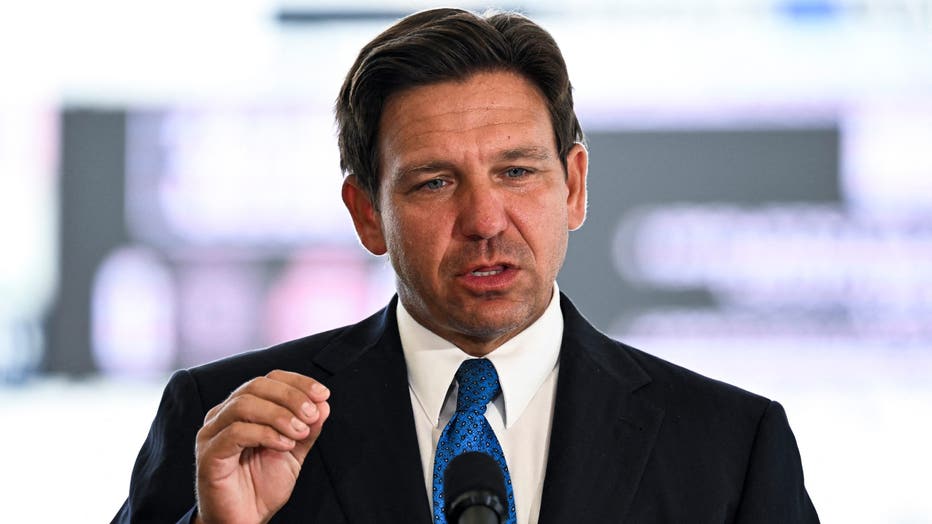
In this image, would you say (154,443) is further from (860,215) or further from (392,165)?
(860,215)

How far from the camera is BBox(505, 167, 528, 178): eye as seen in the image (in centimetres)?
210

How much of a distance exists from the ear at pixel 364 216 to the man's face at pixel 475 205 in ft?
0.34

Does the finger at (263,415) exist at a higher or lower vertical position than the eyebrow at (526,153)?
lower

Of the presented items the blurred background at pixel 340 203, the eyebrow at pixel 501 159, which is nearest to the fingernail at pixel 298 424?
the eyebrow at pixel 501 159

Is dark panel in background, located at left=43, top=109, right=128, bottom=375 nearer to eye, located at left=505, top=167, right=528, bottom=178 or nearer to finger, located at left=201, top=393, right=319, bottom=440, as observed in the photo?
eye, located at left=505, top=167, right=528, bottom=178

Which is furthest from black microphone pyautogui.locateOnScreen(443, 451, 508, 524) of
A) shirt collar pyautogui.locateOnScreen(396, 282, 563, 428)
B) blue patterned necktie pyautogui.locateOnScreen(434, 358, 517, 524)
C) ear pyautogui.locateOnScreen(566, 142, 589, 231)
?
ear pyautogui.locateOnScreen(566, 142, 589, 231)

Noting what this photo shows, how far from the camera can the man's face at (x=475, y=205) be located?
2041 mm

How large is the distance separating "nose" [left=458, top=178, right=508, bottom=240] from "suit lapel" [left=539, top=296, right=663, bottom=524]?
0.30 meters

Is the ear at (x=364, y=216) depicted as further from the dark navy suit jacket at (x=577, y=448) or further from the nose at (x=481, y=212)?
the nose at (x=481, y=212)

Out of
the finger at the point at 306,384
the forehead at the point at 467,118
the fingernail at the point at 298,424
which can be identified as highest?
the forehead at the point at 467,118

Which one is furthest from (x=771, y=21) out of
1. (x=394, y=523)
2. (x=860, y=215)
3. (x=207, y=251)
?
(x=394, y=523)

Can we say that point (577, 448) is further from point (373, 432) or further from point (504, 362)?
point (373, 432)

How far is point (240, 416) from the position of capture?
5.77ft

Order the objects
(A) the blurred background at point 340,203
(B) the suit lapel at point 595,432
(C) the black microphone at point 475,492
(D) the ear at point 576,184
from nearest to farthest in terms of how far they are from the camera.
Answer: (C) the black microphone at point 475,492
(B) the suit lapel at point 595,432
(D) the ear at point 576,184
(A) the blurred background at point 340,203
